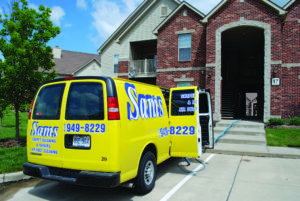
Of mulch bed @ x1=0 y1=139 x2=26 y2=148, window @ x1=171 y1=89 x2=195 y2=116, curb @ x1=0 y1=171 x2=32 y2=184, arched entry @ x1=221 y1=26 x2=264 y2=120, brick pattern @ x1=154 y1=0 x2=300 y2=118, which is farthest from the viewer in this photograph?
arched entry @ x1=221 y1=26 x2=264 y2=120

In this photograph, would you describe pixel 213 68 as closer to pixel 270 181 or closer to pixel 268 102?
pixel 268 102

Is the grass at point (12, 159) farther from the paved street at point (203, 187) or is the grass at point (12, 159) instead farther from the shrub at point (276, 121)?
the shrub at point (276, 121)

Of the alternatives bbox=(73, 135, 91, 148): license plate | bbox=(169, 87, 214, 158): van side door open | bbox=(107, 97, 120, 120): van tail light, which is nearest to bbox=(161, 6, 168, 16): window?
bbox=(169, 87, 214, 158): van side door open

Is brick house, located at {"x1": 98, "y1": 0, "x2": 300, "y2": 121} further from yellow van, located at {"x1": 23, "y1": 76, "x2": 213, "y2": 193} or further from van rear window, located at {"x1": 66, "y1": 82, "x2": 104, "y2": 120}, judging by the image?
van rear window, located at {"x1": 66, "y1": 82, "x2": 104, "y2": 120}

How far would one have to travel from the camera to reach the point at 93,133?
348 cm

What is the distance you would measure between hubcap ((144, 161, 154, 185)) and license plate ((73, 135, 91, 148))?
4.17 feet

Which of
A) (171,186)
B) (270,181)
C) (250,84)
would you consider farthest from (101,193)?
(250,84)

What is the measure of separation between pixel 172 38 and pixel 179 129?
449 inches

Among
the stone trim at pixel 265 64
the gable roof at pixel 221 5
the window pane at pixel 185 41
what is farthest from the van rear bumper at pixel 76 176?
the window pane at pixel 185 41

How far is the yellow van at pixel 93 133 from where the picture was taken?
340 cm

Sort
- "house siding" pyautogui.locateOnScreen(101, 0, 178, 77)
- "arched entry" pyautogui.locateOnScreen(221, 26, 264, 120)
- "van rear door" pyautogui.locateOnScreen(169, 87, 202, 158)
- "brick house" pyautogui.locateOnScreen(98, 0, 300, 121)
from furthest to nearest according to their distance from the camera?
"house siding" pyautogui.locateOnScreen(101, 0, 178, 77) → "arched entry" pyautogui.locateOnScreen(221, 26, 264, 120) → "brick house" pyautogui.locateOnScreen(98, 0, 300, 121) → "van rear door" pyautogui.locateOnScreen(169, 87, 202, 158)

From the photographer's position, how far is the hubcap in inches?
167

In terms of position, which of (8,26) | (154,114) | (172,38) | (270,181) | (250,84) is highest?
(172,38)

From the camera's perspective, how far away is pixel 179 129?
556 centimetres
